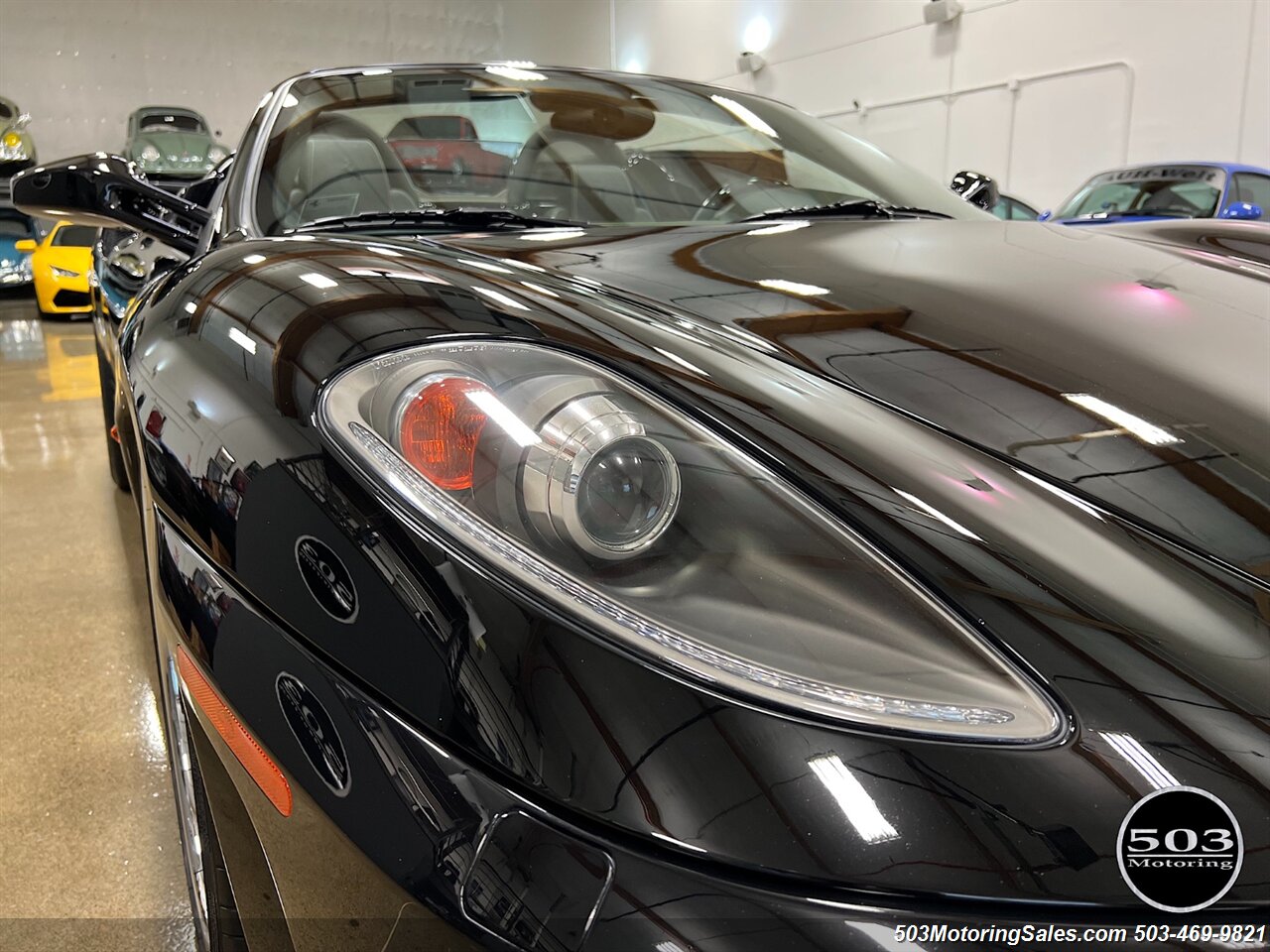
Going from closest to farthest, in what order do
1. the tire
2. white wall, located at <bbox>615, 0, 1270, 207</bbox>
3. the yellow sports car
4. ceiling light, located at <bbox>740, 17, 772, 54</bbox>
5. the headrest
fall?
the tire < the headrest < white wall, located at <bbox>615, 0, 1270, 207</bbox> < the yellow sports car < ceiling light, located at <bbox>740, 17, 772, 54</bbox>

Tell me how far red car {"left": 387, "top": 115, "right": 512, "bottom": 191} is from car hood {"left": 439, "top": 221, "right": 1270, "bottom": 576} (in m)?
0.42

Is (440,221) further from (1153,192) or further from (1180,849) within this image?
(1153,192)

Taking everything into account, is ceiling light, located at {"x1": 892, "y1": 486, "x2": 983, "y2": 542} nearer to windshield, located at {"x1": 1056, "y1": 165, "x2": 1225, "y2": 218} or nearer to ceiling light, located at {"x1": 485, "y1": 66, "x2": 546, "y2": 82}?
ceiling light, located at {"x1": 485, "y1": 66, "x2": 546, "y2": 82}

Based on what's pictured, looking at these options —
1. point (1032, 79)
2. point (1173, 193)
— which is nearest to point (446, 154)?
point (1173, 193)

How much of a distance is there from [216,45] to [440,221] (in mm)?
14167

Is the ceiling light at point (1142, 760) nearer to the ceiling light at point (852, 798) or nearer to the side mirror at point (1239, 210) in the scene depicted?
the ceiling light at point (852, 798)

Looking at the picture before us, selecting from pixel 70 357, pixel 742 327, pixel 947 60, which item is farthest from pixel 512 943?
pixel 947 60

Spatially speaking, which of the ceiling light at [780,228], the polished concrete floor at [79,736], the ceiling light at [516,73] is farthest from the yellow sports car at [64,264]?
the ceiling light at [780,228]

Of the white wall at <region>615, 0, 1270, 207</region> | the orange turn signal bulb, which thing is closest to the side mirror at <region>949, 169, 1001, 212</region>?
the orange turn signal bulb

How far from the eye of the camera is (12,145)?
9719 millimetres

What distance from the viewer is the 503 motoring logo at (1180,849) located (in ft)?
1.51

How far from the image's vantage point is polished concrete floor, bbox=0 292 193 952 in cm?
129

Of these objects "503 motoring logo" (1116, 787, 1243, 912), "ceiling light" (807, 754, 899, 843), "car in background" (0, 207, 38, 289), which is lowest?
"car in background" (0, 207, 38, 289)

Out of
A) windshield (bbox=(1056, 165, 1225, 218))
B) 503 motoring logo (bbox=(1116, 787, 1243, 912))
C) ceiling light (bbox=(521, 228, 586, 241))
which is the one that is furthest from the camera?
windshield (bbox=(1056, 165, 1225, 218))
